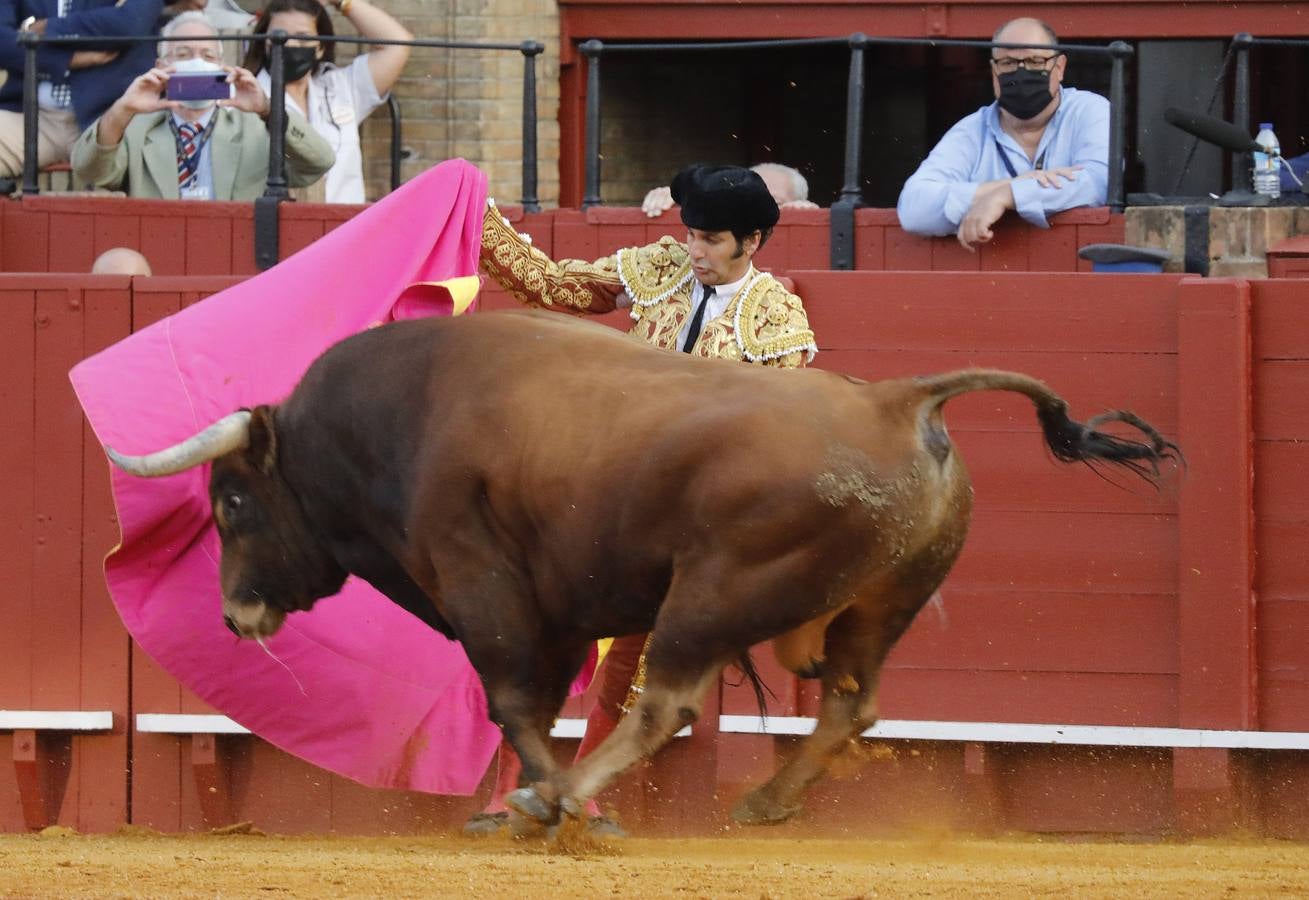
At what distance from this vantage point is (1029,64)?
7238 millimetres

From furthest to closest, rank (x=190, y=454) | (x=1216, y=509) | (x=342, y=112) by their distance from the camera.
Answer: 1. (x=342, y=112)
2. (x=1216, y=509)
3. (x=190, y=454)

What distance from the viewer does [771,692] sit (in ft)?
20.0

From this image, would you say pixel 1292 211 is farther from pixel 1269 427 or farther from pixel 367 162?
pixel 367 162

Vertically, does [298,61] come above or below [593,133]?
above

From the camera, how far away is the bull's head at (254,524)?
4.81 m

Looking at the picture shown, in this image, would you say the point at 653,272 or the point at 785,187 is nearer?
the point at 653,272

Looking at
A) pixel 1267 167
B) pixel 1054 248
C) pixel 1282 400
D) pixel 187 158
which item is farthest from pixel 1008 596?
pixel 187 158

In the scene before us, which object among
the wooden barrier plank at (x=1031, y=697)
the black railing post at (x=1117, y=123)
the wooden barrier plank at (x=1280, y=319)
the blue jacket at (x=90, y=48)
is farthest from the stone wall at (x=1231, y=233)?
the blue jacket at (x=90, y=48)

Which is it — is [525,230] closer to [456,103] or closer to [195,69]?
[195,69]

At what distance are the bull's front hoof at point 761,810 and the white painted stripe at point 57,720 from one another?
262 centimetres

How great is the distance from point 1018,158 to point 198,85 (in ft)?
8.63

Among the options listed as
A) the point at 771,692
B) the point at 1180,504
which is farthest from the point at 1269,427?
the point at 771,692

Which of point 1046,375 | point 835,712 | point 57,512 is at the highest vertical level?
point 1046,375

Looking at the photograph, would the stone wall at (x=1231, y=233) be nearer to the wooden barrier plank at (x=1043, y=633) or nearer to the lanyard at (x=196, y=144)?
the wooden barrier plank at (x=1043, y=633)
